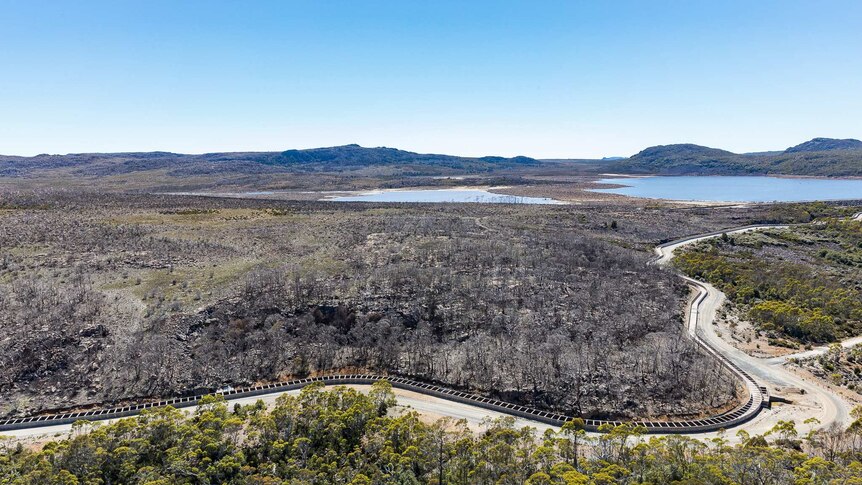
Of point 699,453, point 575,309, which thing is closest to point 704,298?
point 575,309

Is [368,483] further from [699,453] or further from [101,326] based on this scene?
[101,326]

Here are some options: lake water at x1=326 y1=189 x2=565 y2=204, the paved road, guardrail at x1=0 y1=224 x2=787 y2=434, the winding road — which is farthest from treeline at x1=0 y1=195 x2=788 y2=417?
lake water at x1=326 y1=189 x2=565 y2=204

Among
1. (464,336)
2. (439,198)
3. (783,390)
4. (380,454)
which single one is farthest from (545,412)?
(439,198)

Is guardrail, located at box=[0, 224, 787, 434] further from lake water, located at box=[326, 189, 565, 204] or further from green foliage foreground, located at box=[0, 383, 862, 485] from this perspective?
lake water, located at box=[326, 189, 565, 204]

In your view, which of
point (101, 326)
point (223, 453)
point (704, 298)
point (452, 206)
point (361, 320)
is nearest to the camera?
point (223, 453)

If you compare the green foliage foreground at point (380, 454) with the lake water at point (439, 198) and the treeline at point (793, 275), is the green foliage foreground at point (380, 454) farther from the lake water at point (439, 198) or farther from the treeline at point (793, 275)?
the lake water at point (439, 198)

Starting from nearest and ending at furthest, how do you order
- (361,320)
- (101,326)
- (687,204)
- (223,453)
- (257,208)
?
(223,453) → (101,326) → (361,320) → (257,208) → (687,204)

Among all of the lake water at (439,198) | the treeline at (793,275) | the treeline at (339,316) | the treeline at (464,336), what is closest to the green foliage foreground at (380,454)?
the treeline at (464,336)

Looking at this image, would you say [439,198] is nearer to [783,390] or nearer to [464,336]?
[464,336]
